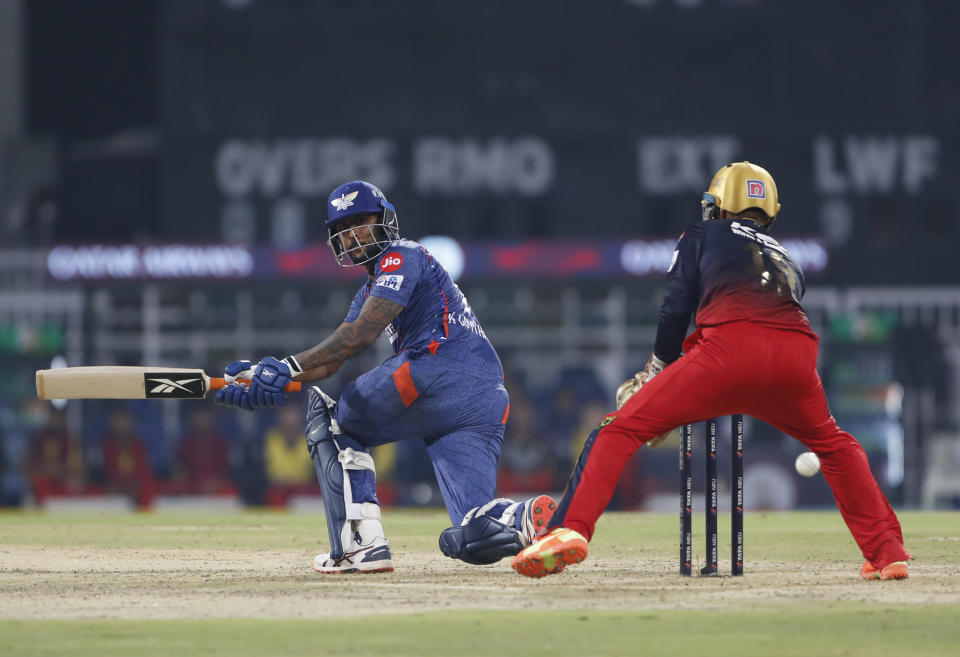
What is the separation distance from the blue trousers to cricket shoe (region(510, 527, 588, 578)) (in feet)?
3.28

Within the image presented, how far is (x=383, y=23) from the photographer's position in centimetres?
2120

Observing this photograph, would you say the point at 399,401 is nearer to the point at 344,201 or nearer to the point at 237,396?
the point at 237,396

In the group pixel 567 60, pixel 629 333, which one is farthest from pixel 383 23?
pixel 629 333

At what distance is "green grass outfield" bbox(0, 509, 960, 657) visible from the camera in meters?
5.38

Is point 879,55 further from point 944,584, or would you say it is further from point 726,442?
point 944,584

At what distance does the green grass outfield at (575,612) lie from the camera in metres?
5.38

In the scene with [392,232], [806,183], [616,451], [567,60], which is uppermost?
[567,60]

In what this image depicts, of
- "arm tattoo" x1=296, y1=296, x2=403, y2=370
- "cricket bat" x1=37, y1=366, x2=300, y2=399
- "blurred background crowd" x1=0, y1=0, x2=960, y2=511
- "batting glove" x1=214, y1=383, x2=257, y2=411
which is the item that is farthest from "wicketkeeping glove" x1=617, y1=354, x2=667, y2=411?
"blurred background crowd" x1=0, y1=0, x2=960, y2=511

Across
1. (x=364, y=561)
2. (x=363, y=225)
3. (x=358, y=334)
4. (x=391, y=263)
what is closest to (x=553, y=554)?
(x=364, y=561)

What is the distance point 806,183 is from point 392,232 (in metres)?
14.6

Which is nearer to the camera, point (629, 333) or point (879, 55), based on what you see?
point (879, 55)

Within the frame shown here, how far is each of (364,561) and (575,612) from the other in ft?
5.44

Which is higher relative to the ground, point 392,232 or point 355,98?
point 355,98

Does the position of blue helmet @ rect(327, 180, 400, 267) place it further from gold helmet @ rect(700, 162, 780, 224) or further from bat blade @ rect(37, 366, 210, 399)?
gold helmet @ rect(700, 162, 780, 224)
